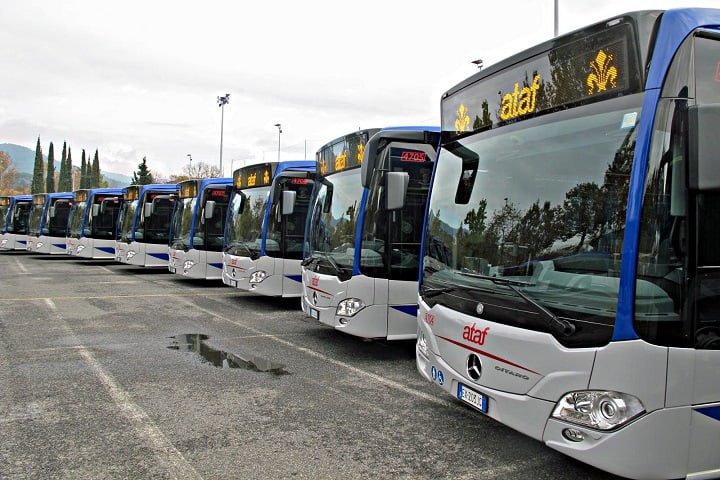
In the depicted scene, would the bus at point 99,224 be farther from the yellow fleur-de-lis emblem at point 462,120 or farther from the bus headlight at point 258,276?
the yellow fleur-de-lis emblem at point 462,120

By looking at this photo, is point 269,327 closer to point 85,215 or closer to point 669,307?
point 669,307

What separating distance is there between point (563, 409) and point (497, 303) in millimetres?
833

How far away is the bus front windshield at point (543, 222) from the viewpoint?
10.8ft

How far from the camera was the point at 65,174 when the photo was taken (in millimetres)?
103250

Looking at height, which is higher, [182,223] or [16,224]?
[182,223]

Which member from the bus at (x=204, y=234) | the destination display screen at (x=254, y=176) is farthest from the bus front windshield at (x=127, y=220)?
the destination display screen at (x=254, y=176)

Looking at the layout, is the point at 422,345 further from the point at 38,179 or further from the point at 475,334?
the point at 38,179

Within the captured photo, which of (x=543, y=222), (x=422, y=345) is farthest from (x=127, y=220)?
(x=543, y=222)

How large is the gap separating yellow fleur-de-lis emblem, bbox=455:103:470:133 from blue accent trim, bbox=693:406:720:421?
270 cm

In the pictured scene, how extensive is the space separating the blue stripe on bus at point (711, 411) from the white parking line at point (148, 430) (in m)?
3.18

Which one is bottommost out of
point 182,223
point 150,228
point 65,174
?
point 150,228

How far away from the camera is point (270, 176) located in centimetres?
1214

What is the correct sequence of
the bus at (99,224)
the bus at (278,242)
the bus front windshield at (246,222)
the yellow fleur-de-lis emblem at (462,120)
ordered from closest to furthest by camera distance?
the yellow fleur-de-lis emblem at (462,120), the bus at (278,242), the bus front windshield at (246,222), the bus at (99,224)

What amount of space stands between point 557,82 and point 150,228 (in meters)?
17.0
